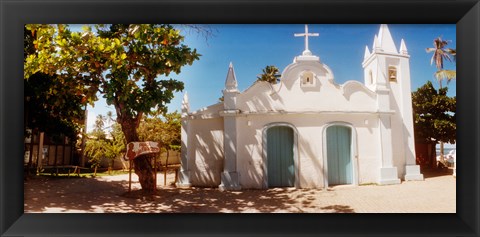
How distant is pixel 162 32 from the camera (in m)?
4.39

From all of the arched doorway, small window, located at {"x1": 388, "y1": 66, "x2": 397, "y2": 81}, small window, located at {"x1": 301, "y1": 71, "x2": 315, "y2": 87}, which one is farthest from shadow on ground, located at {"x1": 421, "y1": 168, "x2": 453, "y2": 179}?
small window, located at {"x1": 301, "y1": 71, "x2": 315, "y2": 87}

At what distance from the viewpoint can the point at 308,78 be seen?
5508 millimetres

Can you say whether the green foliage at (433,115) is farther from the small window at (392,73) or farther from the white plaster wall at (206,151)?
the white plaster wall at (206,151)

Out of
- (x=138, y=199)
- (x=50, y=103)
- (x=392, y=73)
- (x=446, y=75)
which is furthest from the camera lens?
(x=392, y=73)

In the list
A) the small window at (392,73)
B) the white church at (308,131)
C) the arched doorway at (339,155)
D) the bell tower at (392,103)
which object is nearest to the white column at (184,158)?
the white church at (308,131)

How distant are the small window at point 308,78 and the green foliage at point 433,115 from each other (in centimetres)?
189

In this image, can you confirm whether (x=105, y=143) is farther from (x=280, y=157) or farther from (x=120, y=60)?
(x=280, y=157)

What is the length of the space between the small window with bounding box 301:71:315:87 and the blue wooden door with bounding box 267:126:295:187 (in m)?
0.99

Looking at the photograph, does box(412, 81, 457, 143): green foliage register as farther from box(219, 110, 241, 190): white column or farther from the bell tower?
box(219, 110, 241, 190): white column

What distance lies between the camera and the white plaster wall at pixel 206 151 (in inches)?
211

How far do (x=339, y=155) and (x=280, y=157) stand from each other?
1.15m
